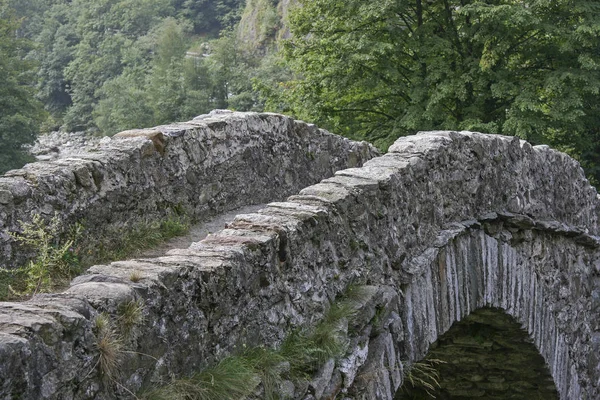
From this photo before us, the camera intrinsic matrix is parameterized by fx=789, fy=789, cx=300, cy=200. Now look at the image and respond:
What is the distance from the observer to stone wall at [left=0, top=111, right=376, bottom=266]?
5.39 m

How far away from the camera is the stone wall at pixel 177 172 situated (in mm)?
5395

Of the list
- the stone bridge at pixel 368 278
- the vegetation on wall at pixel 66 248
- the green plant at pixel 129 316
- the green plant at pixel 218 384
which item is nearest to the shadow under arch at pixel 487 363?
the stone bridge at pixel 368 278

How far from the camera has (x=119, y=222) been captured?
600cm

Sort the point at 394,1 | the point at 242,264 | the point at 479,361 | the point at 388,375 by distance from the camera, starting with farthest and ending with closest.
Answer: the point at 394,1
the point at 479,361
the point at 388,375
the point at 242,264

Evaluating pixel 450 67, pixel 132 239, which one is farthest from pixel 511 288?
pixel 450 67

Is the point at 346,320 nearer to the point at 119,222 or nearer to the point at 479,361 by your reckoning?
the point at 119,222

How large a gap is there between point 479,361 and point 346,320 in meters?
5.01

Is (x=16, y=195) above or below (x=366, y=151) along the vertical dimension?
above

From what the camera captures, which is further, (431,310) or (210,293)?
(431,310)

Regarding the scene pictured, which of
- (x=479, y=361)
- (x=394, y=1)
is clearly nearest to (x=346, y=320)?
(x=479, y=361)

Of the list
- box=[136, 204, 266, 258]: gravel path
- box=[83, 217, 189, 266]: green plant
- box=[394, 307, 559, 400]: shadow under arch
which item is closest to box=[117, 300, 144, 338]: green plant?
box=[83, 217, 189, 266]: green plant

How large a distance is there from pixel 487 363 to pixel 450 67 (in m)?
11.4

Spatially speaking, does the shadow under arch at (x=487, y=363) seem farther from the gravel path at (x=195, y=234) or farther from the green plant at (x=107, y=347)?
the green plant at (x=107, y=347)

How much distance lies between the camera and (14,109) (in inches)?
1350
